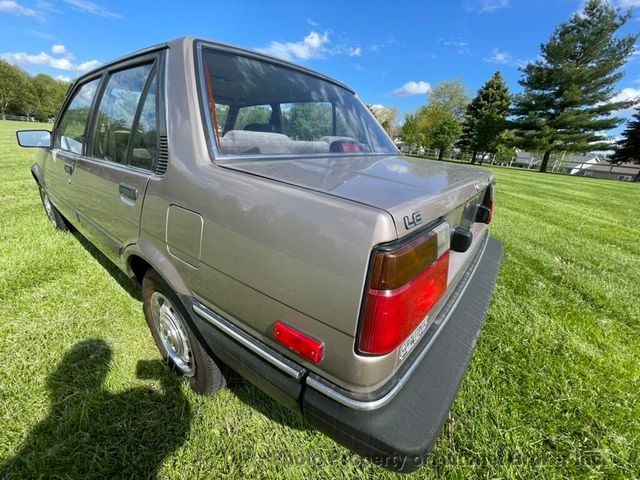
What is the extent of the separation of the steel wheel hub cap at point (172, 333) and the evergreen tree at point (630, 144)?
52535 mm

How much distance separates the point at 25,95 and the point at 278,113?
278 feet

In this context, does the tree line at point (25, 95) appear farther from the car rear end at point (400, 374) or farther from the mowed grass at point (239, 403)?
the car rear end at point (400, 374)

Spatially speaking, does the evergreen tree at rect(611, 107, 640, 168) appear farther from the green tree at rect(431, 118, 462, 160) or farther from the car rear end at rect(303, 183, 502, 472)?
the car rear end at rect(303, 183, 502, 472)

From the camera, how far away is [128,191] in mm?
1709

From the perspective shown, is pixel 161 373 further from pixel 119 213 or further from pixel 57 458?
pixel 119 213

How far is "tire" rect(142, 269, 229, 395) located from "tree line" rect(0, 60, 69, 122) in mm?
70877

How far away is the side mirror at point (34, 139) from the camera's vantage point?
3078 millimetres

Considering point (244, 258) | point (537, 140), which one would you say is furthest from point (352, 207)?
point (537, 140)

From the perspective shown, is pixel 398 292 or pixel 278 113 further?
pixel 278 113

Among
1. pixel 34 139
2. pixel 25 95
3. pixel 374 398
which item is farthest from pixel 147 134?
pixel 25 95

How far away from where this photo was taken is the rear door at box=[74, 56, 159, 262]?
65.3 inches

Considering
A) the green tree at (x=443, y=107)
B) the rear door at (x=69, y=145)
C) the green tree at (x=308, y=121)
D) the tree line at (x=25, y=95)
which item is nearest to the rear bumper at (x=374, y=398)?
the green tree at (x=308, y=121)

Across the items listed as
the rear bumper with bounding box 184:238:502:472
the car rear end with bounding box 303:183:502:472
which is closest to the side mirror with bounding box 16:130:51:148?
the rear bumper with bounding box 184:238:502:472

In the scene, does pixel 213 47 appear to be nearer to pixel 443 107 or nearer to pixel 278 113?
pixel 278 113
